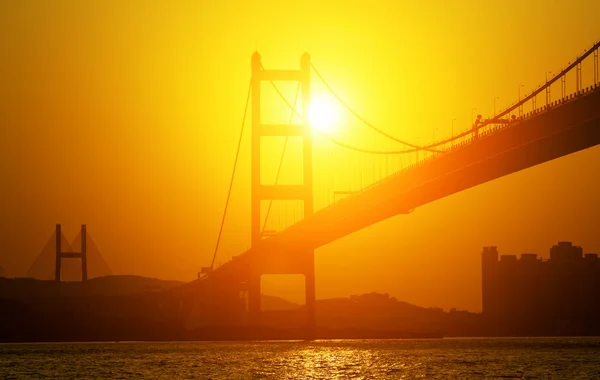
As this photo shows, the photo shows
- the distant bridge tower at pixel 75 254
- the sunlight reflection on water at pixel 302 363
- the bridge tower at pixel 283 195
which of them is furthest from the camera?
the distant bridge tower at pixel 75 254

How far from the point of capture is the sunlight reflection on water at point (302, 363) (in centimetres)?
4216

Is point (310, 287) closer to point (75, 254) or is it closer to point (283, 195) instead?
point (283, 195)

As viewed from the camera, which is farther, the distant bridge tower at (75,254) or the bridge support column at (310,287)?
the distant bridge tower at (75,254)

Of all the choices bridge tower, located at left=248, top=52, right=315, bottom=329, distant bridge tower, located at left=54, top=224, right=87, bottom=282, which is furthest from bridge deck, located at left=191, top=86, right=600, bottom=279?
distant bridge tower, located at left=54, top=224, right=87, bottom=282

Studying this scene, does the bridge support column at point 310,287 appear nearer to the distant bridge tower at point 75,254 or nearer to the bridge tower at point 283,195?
the bridge tower at point 283,195

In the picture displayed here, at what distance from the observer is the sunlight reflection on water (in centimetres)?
4216

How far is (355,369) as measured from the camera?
44.8 meters

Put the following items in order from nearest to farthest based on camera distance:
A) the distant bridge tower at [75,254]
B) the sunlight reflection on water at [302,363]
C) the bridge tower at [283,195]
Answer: the sunlight reflection on water at [302,363], the bridge tower at [283,195], the distant bridge tower at [75,254]

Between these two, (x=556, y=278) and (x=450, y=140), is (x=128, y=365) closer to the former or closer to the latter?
A: (x=450, y=140)

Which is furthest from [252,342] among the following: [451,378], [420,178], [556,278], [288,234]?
[556,278]

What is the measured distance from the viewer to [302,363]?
47.3 meters

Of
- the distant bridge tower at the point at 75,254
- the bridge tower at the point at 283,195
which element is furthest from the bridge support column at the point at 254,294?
the distant bridge tower at the point at 75,254

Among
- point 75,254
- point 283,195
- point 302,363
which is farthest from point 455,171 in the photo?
point 75,254

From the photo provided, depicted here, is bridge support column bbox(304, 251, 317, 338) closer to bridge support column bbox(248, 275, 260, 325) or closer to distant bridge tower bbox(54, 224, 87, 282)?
bridge support column bbox(248, 275, 260, 325)
